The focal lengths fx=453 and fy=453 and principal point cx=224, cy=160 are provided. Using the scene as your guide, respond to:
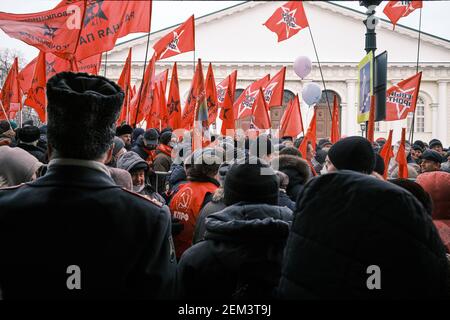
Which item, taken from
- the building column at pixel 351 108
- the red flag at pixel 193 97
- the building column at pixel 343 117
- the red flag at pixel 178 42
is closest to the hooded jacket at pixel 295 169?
the red flag at pixel 193 97

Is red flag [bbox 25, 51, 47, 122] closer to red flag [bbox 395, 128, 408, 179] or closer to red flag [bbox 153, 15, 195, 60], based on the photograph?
red flag [bbox 153, 15, 195, 60]

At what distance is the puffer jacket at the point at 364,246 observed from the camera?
5.37 ft

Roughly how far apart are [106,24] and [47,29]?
27.9 inches

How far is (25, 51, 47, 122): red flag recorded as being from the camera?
7.75 meters

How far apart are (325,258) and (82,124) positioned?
1058 mm

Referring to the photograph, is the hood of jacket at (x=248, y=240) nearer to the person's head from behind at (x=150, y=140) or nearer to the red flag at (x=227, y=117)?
the person's head from behind at (x=150, y=140)

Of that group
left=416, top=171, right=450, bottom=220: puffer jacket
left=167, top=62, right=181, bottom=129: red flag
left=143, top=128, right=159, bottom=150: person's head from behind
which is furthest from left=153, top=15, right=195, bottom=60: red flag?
left=416, top=171, right=450, bottom=220: puffer jacket

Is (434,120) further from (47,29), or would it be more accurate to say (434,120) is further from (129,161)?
(129,161)

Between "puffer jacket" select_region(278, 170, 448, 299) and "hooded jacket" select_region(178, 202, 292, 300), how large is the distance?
33cm

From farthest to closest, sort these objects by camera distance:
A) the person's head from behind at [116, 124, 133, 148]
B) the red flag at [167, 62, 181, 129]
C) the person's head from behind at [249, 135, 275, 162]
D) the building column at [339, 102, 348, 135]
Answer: the building column at [339, 102, 348, 135], the red flag at [167, 62, 181, 129], the person's head from behind at [116, 124, 133, 148], the person's head from behind at [249, 135, 275, 162]

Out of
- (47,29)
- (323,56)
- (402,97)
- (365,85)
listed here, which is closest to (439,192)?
(365,85)

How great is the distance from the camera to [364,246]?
66.2 inches

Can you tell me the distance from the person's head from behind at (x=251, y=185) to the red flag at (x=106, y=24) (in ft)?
12.6

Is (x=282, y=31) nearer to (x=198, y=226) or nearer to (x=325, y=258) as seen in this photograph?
(x=198, y=226)
